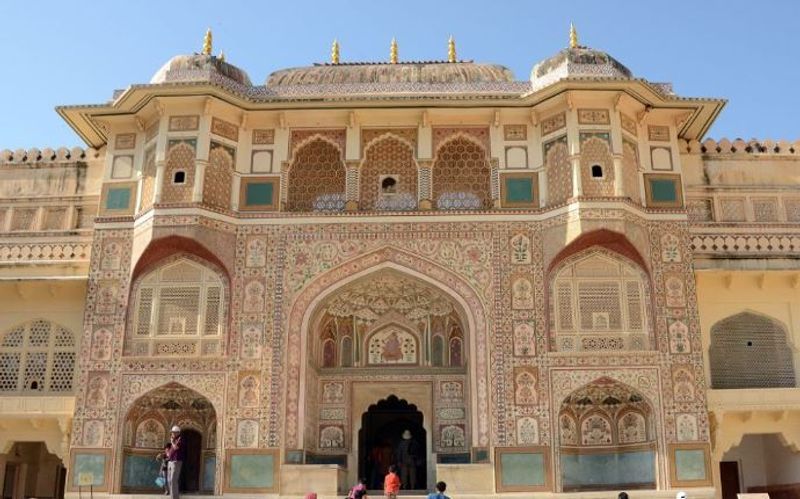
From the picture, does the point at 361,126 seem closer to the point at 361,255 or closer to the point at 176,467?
the point at 361,255

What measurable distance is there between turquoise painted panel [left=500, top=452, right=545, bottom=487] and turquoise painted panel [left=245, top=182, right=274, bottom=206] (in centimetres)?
579

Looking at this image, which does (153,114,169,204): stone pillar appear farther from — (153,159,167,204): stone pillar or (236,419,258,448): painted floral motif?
(236,419,258,448): painted floral motif

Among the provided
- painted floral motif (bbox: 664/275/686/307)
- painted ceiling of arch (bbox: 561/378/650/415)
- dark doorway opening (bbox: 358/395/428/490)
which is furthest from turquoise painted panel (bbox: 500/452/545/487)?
painted floral motif (bbox: 664/275/686/307)

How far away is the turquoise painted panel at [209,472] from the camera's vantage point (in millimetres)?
14852

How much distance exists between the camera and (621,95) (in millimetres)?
14953

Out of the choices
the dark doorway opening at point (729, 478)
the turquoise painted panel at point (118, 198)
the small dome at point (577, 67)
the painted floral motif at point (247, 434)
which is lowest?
Result: the dark doorway opening at point (729, 478)

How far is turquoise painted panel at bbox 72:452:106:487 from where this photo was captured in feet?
45.3

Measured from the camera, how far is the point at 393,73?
16484 millimetres

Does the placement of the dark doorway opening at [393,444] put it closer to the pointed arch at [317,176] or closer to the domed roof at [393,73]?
the pointed arch at [317,176]

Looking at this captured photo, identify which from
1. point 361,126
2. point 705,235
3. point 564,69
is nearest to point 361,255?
point 361,126

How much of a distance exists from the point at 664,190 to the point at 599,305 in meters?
2.42

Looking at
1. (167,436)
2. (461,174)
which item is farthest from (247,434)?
(461,174)

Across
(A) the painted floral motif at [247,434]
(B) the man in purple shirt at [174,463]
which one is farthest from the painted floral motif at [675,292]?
(B) the man in purple shirt at [174,463]

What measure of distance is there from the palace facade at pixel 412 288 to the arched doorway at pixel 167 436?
1.9 inches
